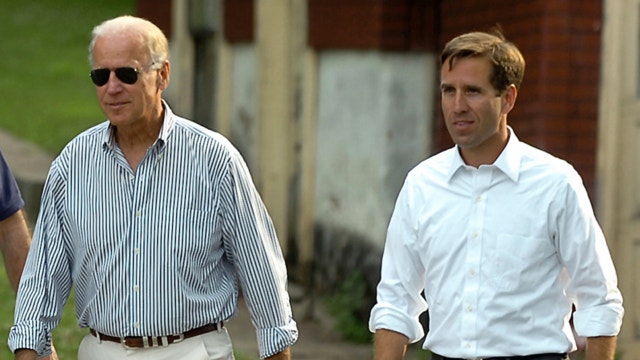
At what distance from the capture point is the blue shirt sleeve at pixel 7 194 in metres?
5.80

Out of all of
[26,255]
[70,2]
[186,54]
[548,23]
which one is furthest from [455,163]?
[70,2]

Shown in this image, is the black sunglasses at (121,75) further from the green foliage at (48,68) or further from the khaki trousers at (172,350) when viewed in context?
the green foliage at (48,68)

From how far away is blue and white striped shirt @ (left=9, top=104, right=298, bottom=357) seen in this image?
5.18 metres

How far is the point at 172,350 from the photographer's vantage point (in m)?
5.23

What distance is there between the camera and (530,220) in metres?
4.89

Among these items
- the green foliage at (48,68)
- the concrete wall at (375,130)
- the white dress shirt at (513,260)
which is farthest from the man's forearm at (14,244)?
the green foliage at (48,68)

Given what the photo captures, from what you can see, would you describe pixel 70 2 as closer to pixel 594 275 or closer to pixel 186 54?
pixel 186 54

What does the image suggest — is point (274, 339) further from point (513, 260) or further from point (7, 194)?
point (7, 194)

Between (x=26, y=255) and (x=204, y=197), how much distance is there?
0.95 m

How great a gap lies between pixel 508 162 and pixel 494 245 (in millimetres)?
275

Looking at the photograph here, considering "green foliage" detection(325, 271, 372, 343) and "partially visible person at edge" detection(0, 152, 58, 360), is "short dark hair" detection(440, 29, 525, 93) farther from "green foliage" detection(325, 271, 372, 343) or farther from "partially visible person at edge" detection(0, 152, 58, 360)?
"green foliage" detection(325, 271, 372, 343)

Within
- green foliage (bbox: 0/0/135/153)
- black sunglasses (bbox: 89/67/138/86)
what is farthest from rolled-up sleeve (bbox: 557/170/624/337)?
green foliage (bbox: 0/0/135/153)

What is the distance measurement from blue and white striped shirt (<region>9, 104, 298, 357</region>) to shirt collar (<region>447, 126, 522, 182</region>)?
0.74 m

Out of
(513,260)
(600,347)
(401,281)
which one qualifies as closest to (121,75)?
(401,281)
